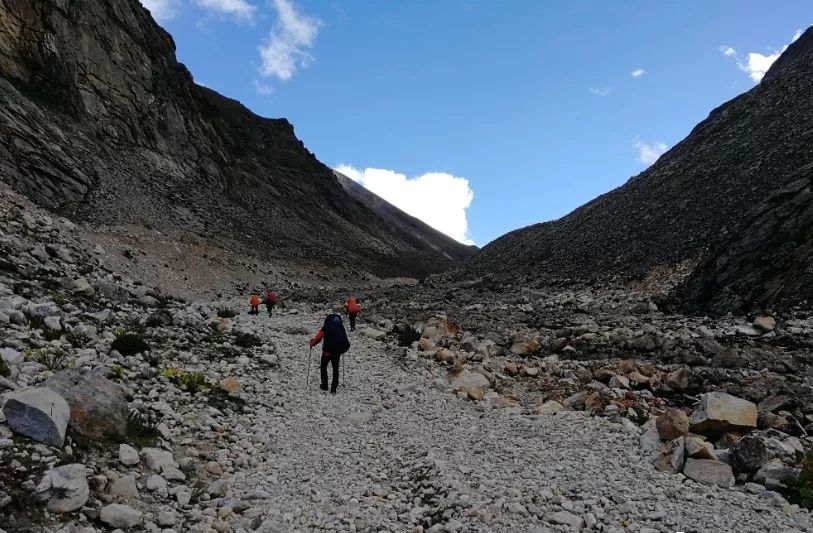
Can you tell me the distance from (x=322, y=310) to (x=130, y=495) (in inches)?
950

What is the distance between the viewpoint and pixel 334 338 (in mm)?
13445

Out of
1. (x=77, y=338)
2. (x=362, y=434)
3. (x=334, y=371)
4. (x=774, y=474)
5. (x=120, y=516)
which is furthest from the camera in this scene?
(x=334, y=371)

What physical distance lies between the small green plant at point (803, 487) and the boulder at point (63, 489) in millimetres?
8828

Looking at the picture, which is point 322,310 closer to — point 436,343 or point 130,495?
point 436,343

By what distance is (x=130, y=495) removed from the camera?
637 centimetres

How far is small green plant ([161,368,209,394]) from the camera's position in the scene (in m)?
10.5

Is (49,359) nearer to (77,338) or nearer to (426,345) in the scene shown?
(77,338)

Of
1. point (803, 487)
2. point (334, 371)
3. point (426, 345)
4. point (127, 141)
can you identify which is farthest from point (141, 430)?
point (127, 141)

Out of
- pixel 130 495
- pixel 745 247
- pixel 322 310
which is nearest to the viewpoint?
pixel 130 495

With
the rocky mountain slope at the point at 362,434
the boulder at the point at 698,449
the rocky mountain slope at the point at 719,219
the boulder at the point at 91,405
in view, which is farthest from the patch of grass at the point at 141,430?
the rocky mountain slope at the point at 719,219

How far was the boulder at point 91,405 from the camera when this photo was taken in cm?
718

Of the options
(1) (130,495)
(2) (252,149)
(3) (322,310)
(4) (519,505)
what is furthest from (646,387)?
(2) (252,149)

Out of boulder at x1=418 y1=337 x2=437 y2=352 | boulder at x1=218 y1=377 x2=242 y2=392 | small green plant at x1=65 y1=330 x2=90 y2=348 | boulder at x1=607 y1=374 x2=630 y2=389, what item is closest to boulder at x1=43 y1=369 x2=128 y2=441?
small green plant at x1=65 y1=330 x2=90 y2=348

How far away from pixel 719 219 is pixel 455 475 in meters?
35.5
